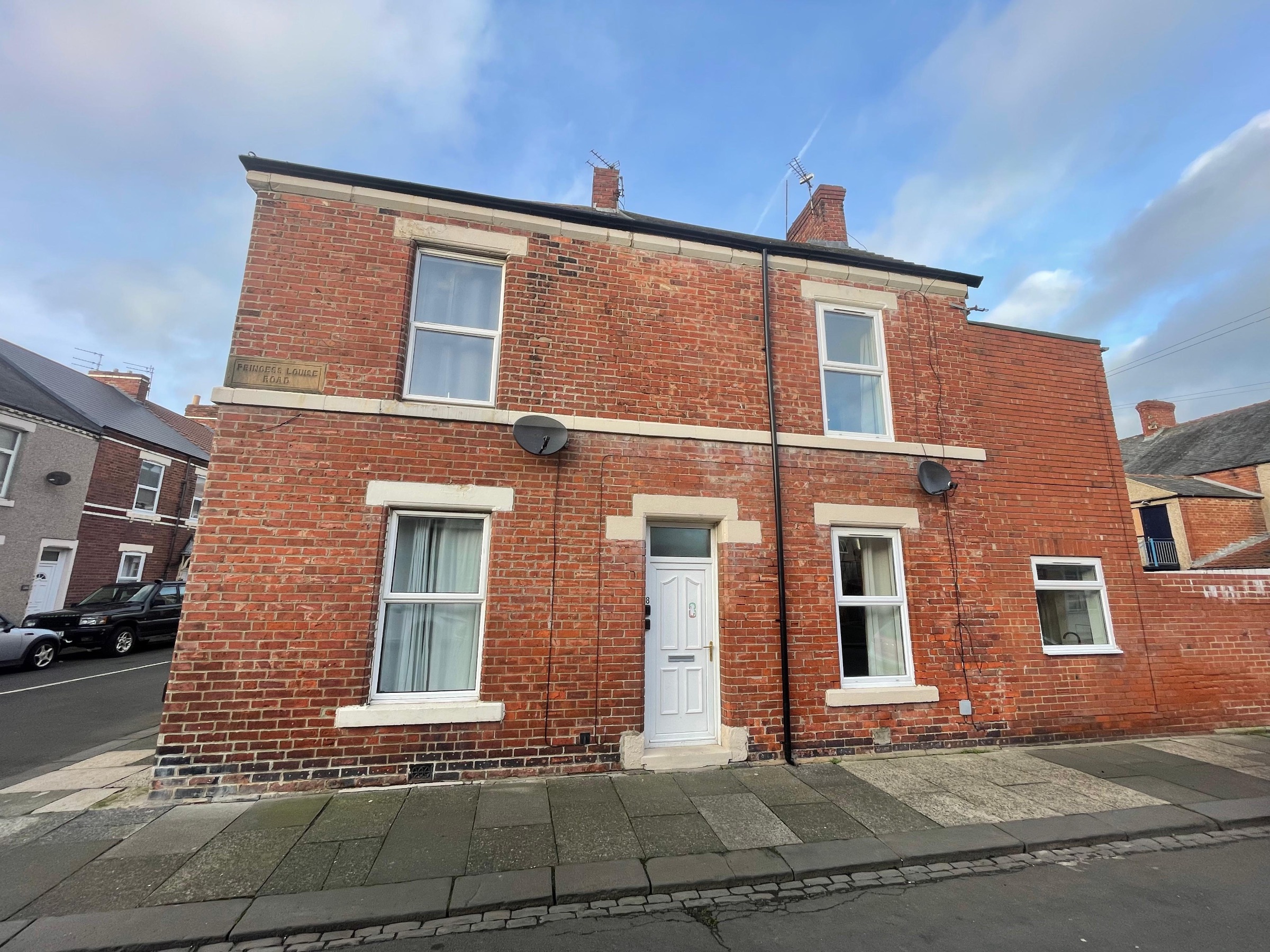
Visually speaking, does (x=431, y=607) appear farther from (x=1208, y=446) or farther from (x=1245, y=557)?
(x=1208, y=446)

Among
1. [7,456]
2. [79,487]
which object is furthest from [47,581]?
[7,456]

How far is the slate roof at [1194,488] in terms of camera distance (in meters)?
18.9

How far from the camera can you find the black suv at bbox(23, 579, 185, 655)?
13.5 metres

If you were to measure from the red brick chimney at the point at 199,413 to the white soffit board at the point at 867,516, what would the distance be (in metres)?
28.2

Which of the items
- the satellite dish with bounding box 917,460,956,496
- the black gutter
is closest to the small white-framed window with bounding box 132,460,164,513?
the black gutter

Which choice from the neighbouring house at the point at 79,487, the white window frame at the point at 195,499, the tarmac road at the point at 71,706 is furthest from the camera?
the white window frame at the point at 195,499

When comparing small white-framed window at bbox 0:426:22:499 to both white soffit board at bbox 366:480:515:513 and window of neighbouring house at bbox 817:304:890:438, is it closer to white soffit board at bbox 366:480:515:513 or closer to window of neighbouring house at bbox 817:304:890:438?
white soffit board at bbox 366:480:515:513

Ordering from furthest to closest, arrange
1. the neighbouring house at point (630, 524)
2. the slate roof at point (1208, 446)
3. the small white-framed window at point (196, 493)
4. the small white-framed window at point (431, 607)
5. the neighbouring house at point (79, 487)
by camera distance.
→ the small white-framed window at point (196, 493), the slate roof at point (1208, 446), the neighbouring house at point (79, 487), the small white-framed window at point (431, 607), the neighbouring house at point (630, 524)

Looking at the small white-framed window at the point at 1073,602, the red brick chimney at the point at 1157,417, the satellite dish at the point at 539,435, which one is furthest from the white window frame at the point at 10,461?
the red brick chimney at the point at 1157,417

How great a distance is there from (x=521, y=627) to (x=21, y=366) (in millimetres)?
Result: 21949

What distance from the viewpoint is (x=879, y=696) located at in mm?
6070

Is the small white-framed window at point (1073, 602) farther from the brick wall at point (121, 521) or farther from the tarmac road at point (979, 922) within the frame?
the brick wall at point (121, 521)

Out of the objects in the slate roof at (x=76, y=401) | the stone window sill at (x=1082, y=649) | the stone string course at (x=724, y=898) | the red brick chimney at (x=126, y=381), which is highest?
the red brick chimney at (x=126, y=381)

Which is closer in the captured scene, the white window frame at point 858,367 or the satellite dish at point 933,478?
the satellite dish at point 933,478
